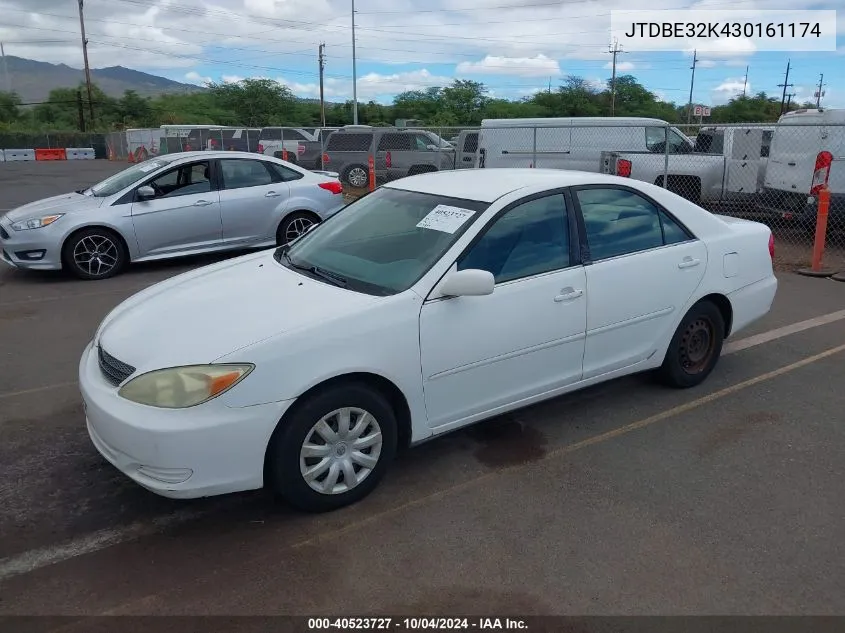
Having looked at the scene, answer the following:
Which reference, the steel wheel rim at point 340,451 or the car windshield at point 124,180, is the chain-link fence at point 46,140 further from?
the steel wheel rim at point 340,451

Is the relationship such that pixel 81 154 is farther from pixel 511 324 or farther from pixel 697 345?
pixel 511 324

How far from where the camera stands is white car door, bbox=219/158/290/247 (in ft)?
29.8

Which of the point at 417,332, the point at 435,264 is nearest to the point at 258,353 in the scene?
the point at 417,332

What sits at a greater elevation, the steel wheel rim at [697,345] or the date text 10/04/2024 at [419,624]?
the steel wheel rim at [697,345]

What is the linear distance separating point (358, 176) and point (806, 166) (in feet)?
39.5

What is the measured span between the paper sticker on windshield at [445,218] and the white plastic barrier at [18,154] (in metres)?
48.1

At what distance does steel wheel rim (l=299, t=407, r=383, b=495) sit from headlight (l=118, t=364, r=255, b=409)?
45 cm

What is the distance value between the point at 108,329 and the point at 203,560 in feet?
4.47

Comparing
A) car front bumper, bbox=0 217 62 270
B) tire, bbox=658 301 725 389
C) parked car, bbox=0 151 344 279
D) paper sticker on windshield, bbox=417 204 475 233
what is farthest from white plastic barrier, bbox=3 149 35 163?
tire, bbox=658 301 725 389

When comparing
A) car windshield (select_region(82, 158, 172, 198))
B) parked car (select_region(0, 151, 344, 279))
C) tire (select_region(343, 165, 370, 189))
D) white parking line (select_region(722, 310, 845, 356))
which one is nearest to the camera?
white parking line (select_region(722, 310, 845, 356))

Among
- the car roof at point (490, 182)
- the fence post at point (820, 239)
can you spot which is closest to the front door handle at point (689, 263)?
the car roof at point (490, 182)

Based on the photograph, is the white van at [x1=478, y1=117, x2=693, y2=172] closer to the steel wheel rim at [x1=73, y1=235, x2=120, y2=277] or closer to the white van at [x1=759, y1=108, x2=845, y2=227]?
the white van at [x1=759, y1=108, x2=845, y2=227]

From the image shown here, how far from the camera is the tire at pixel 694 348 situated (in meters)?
4.79

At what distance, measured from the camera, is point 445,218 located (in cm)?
397
